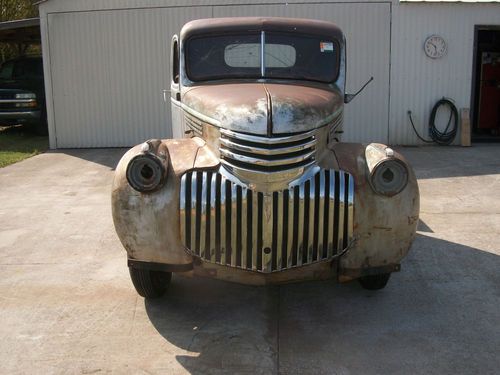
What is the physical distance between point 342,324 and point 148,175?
1.80 metres

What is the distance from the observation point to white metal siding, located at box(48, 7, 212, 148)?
13312mm

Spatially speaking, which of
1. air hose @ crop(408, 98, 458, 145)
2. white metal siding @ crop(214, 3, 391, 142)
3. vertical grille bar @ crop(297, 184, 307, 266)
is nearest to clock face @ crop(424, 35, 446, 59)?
white metal siding @ crop(214, 3, 391, 142)

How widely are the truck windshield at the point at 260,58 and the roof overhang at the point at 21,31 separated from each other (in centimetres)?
1018

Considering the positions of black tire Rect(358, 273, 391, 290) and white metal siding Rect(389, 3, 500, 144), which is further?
white metal siding Rect(389, 3, 500, 144)

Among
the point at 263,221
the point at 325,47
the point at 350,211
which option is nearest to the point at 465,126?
the point at 325,47

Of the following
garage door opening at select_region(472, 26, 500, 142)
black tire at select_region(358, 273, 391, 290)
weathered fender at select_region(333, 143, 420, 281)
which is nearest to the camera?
weathered fender at select_region(333, 143, 420, 281)

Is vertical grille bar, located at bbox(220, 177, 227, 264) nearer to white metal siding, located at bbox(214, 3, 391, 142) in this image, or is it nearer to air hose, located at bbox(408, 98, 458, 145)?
white metal siding, located at bbox(214, 3, 391, 142)

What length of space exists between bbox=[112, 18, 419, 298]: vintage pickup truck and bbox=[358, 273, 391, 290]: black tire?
0.64 metres

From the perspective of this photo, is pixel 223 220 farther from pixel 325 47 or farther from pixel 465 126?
pixel 465 126

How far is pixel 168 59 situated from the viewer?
13484mm

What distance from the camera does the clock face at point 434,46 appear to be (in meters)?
13.0

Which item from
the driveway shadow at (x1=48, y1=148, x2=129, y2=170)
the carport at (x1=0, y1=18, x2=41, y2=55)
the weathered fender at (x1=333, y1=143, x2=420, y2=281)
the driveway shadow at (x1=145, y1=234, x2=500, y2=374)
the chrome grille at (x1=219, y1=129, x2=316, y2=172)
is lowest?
the driveway shadow at (x1=48, y1=148, x2=129, y2=170)

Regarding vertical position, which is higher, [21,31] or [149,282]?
[21,31]

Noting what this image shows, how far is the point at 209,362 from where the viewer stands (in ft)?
12.3
